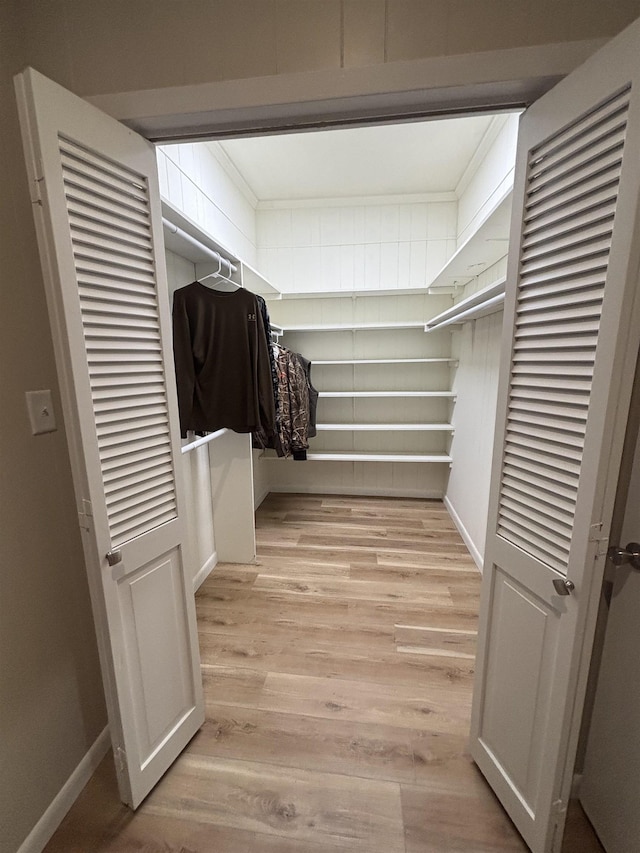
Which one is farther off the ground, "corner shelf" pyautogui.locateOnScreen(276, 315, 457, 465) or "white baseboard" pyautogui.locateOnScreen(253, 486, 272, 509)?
"corner shelf" pyautogui.locateOnScreen(276, 315, 457, 465)

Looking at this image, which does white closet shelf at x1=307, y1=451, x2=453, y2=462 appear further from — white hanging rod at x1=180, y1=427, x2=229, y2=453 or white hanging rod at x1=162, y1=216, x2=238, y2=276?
white hanging rod at x1=162, y1=216, x2=238, y2=276

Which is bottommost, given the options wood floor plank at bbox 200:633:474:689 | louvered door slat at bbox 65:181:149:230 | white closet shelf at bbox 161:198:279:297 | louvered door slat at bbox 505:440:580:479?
wood floor plank at bbox 200:633:474:689

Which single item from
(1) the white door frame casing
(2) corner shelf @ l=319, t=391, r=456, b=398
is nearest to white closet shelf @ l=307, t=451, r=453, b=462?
(2) corner shelf @ l=319, t=391, r=456, b=398

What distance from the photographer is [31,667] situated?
3.59 feet

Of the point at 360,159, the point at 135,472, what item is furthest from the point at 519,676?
the point at 360,159

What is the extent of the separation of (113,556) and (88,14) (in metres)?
1.52

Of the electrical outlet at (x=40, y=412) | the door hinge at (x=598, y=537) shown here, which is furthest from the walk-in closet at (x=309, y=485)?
the electrical outlet at (x=40, y=412)

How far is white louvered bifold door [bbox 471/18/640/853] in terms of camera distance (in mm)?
781

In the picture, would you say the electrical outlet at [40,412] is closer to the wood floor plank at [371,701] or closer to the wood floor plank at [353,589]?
the wood floor plank at [371,701]

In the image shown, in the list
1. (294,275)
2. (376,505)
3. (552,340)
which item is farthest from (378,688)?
(294,275)

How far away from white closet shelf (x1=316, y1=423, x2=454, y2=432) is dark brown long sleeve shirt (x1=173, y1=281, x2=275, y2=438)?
157 cm

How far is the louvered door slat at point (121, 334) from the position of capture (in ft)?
3.09

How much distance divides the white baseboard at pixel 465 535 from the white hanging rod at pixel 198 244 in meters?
2.54

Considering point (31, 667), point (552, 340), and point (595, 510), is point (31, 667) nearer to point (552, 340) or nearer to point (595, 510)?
point (595, 510)
